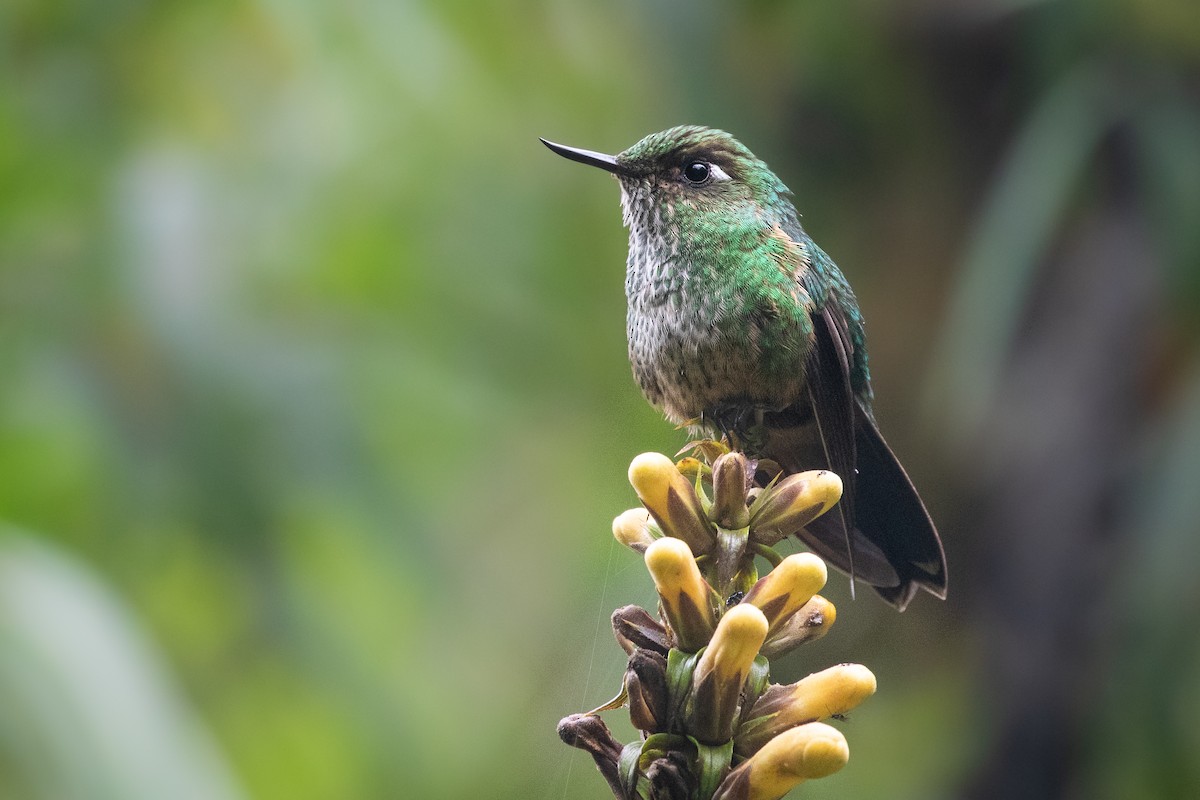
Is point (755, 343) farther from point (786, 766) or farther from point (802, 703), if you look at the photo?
point (786, 766)

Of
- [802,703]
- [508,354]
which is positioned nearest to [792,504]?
[802,703]

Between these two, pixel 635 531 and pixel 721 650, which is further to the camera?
pixel 635 531

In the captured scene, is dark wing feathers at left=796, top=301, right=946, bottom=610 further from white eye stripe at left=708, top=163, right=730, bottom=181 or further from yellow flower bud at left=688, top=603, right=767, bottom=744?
yellow flower bud at left=688, top=603, right=767, bottom=744

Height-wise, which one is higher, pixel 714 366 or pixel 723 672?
pixel 714 366

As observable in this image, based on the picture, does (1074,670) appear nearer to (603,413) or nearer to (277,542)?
(603,413)

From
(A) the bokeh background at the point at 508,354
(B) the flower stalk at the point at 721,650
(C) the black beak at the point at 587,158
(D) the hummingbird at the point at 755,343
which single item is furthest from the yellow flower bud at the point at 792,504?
(A) the bokeh background at the point at 508,354

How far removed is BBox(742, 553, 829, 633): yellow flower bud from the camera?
4.73ft

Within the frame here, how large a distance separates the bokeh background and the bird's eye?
1.55 m

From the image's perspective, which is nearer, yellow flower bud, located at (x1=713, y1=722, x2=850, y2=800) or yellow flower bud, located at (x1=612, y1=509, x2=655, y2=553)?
yellow flower bud, located at (x1=713, y1=722, x2=850, y2=800)

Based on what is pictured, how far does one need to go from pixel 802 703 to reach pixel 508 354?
387 cm

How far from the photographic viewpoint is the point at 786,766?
1301 mm

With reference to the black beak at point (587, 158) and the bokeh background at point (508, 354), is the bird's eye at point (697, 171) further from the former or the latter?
the bokeh background at point (508, 354)

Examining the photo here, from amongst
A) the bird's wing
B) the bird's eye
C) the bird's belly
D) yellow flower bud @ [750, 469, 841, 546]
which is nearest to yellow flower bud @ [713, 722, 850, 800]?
yellow flower bud @ [750, 469, 841, 546]

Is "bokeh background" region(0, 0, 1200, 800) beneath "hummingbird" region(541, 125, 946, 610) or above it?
above
